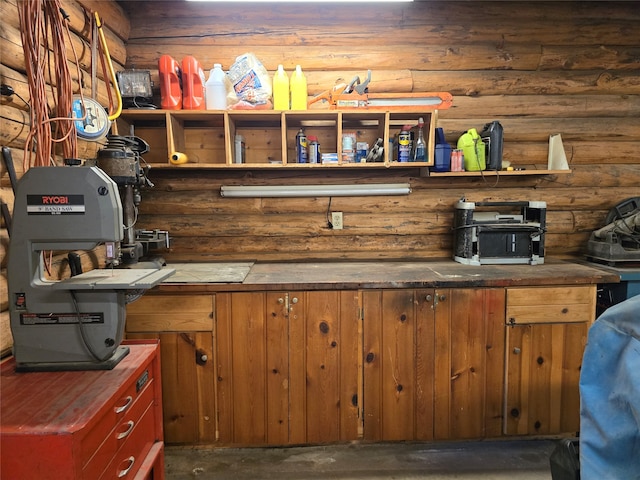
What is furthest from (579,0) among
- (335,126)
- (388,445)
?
(388,445)

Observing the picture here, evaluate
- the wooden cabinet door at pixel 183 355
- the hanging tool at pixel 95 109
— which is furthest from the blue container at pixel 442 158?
the hanging tool at pixel 95 109

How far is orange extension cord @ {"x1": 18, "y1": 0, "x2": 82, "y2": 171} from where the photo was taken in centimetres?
145

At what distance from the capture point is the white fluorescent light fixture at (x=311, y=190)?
8.25ft

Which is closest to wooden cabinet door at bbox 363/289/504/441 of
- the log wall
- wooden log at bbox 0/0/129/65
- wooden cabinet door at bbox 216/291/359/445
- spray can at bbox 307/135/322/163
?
wooden cabinet door at bbox 216/291/359/445

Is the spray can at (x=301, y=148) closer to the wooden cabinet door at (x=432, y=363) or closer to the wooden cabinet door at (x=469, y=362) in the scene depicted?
the wooden cabinet door at (x=432, y=363)

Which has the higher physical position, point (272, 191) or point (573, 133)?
point (573, 133)

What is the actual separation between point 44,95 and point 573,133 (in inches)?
121

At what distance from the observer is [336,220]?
2604 millimetres

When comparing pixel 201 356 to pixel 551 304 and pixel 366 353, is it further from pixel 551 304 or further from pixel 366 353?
pixel 551 304

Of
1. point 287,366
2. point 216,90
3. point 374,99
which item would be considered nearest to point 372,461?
point 287,366

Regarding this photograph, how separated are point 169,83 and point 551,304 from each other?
98.7 inches

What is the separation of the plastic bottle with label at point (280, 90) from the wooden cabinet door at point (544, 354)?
5.50ft

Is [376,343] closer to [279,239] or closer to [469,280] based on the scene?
[469,280]

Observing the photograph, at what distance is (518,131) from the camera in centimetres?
260
